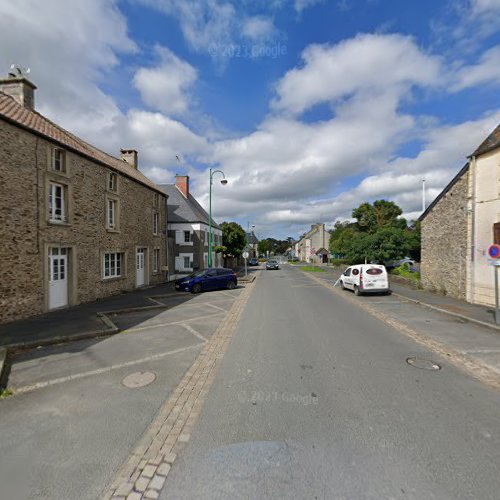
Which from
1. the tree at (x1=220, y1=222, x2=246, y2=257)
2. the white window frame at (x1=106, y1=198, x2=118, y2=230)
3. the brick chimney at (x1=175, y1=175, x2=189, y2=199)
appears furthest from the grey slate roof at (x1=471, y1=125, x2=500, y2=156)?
the tree at (x1=220, y1=222, x2=246, y2=257)

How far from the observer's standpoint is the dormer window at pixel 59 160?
1131 centimetres

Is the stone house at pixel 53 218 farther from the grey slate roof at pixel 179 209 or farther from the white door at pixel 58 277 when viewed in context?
the grey slate roof at pixel 179 209

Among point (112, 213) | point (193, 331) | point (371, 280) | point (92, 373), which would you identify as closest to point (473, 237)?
point (371, 280)

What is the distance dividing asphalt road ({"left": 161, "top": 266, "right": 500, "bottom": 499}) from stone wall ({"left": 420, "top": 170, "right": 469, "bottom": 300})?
352 inches

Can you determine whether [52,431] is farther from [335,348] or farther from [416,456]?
[335,348]

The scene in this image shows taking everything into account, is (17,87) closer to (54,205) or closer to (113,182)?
(113,182)

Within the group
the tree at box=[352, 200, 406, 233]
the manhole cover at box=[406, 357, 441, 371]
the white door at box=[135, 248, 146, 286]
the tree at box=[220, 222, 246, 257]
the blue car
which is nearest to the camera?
the manhole cover at box=[406, 357, 441, 371]

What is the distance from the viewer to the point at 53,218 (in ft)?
36.7

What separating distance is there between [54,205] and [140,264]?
7752 mm

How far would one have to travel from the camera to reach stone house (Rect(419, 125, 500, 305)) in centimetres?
1108

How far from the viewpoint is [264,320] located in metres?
9.16

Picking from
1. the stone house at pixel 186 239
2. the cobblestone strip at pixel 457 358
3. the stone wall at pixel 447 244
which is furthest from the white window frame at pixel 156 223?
the stone wall at pixel 447 244

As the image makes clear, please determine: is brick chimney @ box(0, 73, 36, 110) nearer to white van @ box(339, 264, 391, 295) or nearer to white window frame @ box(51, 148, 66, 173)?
white window frame @ box(51, 148, 66, 173)

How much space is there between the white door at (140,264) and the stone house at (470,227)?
56.7 feet
